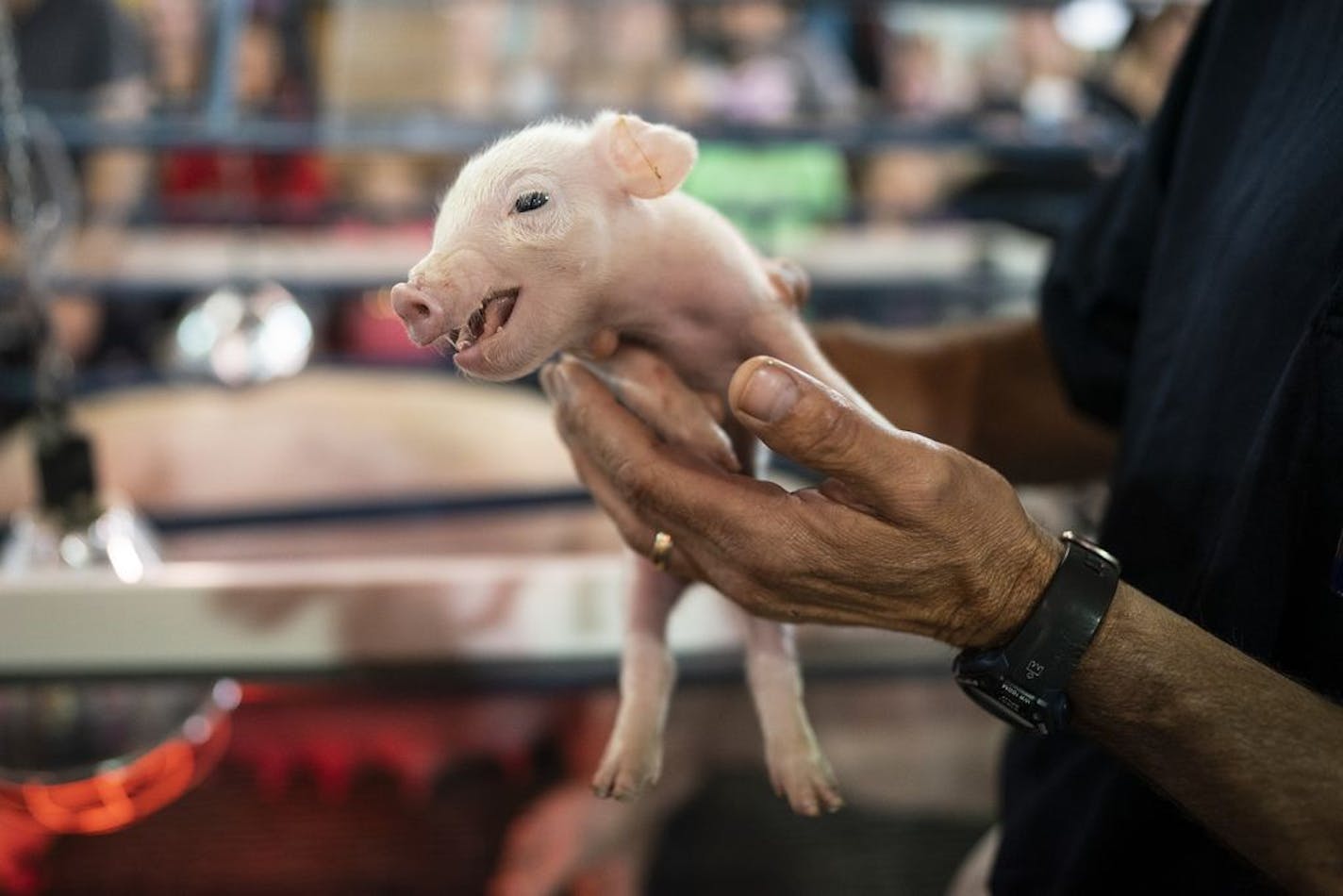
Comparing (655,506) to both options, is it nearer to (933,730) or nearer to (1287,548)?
(1287,548)

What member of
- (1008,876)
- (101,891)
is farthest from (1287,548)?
(101,891)

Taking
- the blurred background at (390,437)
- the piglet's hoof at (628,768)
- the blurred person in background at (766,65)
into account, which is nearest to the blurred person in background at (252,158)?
the blurred background at (390,437)

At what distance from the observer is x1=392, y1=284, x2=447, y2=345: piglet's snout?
49cm

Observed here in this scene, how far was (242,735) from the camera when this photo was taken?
0.99 metres

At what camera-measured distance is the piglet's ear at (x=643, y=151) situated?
545 mm

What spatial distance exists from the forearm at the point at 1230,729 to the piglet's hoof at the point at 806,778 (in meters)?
0.13

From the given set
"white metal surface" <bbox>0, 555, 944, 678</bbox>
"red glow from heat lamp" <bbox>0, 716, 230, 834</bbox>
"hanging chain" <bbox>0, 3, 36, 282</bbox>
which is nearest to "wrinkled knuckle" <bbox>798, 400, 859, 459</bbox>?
"white metal surface" <bbox>0, 555, 944, 678</bbox>

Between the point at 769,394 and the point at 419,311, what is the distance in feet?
0.51

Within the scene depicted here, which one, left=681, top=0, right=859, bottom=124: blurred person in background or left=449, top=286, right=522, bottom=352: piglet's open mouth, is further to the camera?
left=681, top=0, right=859, bottom=124: blurred person in background

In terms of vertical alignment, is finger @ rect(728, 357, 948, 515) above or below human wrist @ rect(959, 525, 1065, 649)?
above

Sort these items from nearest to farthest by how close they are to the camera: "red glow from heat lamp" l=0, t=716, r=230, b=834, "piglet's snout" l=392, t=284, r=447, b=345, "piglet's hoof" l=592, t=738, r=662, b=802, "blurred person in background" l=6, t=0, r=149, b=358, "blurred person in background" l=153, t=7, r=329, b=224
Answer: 1. "piglet's snout" l=392, t=284, r=447, b=345
2. "piglet's hoof" l=592, t=738, r=662, b=802
3. "red glow from heat lamp" l=0, t=716, r=230, b=834
4. "blurred person in background" l=6, t=0, r=149, b=358
5. "blurred person in background" l=153, t=7, r=329, b=224

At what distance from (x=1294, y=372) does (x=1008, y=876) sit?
392 millimetres

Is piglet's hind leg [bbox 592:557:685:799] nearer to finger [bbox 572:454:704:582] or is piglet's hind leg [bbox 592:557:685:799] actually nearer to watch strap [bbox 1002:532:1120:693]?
finger [bbox 572:454:704:582]

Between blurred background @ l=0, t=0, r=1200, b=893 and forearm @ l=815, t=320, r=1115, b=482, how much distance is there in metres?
0.08
